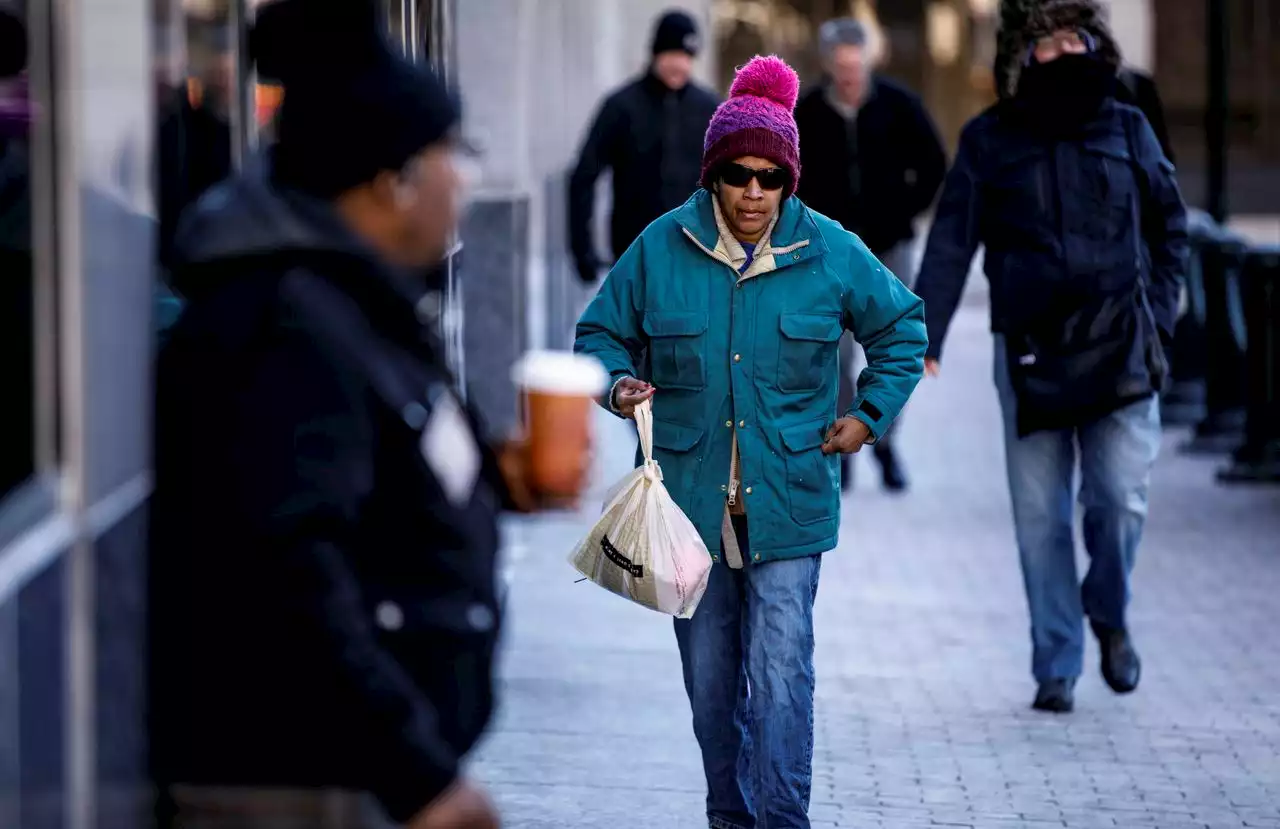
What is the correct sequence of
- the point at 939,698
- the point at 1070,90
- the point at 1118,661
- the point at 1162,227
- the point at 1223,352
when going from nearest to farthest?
the point at 1070,90 → the point at 1162,227 → the point at 1118,661 → the point at 939,698 → the point at 1223,352

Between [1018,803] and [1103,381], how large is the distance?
4.49 feet

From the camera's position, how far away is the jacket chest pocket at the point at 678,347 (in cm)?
496

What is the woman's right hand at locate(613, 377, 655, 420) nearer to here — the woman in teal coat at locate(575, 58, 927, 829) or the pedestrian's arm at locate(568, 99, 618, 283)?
the woman in teal coat at locate(575, 58, 927, 829)

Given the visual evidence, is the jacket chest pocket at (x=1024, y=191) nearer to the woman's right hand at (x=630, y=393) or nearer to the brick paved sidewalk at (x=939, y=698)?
the brick paved sidewalk at (x=939, y=698)

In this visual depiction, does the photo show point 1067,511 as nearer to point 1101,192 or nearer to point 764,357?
point 1101,192

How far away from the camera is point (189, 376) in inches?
108

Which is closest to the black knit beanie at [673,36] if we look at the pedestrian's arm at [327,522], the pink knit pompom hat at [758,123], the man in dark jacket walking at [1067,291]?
the man in dark jacket walking at [1067,291]

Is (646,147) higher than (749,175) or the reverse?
the reverse

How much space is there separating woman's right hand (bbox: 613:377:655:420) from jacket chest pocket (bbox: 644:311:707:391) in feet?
0.32

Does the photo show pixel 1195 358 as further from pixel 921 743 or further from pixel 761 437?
pixel 761 437

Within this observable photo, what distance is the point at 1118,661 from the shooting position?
23.0 ft

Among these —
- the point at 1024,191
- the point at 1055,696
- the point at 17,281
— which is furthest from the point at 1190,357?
the point at 17,281

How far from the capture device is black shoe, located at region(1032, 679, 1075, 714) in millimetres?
6879

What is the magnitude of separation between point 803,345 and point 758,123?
1.54ft
